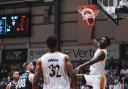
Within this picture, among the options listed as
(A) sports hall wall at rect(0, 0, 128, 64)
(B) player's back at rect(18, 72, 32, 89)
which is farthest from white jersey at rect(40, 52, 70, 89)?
(A) sports hall wall at rect(0, 0, 128, 64)

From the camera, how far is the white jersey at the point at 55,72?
7.76 metres

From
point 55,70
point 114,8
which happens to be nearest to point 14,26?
point 114,8

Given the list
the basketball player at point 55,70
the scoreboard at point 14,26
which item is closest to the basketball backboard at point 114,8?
the basketball player at point 55,70

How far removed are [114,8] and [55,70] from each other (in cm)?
889

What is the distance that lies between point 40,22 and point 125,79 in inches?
332

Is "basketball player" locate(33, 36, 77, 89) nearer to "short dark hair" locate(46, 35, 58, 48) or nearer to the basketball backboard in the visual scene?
"short dark hair" locate(46, 35, 58, 48)

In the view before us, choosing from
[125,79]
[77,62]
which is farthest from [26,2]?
[125,79]

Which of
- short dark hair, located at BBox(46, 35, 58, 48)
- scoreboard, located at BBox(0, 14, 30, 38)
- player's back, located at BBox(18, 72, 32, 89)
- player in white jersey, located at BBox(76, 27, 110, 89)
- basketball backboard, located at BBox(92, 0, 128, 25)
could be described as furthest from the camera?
scoreboard, located at BBox(0, 14, 30, 38)

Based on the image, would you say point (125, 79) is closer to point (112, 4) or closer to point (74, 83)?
point (112, 4)

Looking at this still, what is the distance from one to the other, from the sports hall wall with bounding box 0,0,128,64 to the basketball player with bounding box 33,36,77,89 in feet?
54.1

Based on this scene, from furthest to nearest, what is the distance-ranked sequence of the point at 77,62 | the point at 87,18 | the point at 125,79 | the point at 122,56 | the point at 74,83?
the point at 77,62 → the point at 122,56 → the point at 125,79 → the point at 87,18 → the point at 74,83

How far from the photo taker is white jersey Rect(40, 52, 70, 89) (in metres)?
7.76

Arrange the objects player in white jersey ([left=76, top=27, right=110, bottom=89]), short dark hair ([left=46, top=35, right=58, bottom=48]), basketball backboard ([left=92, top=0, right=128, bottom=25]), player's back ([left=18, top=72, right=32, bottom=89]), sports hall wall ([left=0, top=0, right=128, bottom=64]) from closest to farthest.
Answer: short dark hair ([left=46, top=35, right=58, bottom=48])
player's back ([left=18, top=72, right=32, bottom=89])
player in white jersey ([left=76, top=27, right=110, bottom=89])
basketball backboard ([left=92, top=0, right=128, bottom=25])
sports hall wall ([left=0, top=0, right=128, bottom=64])

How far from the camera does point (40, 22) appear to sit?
27.6 m
